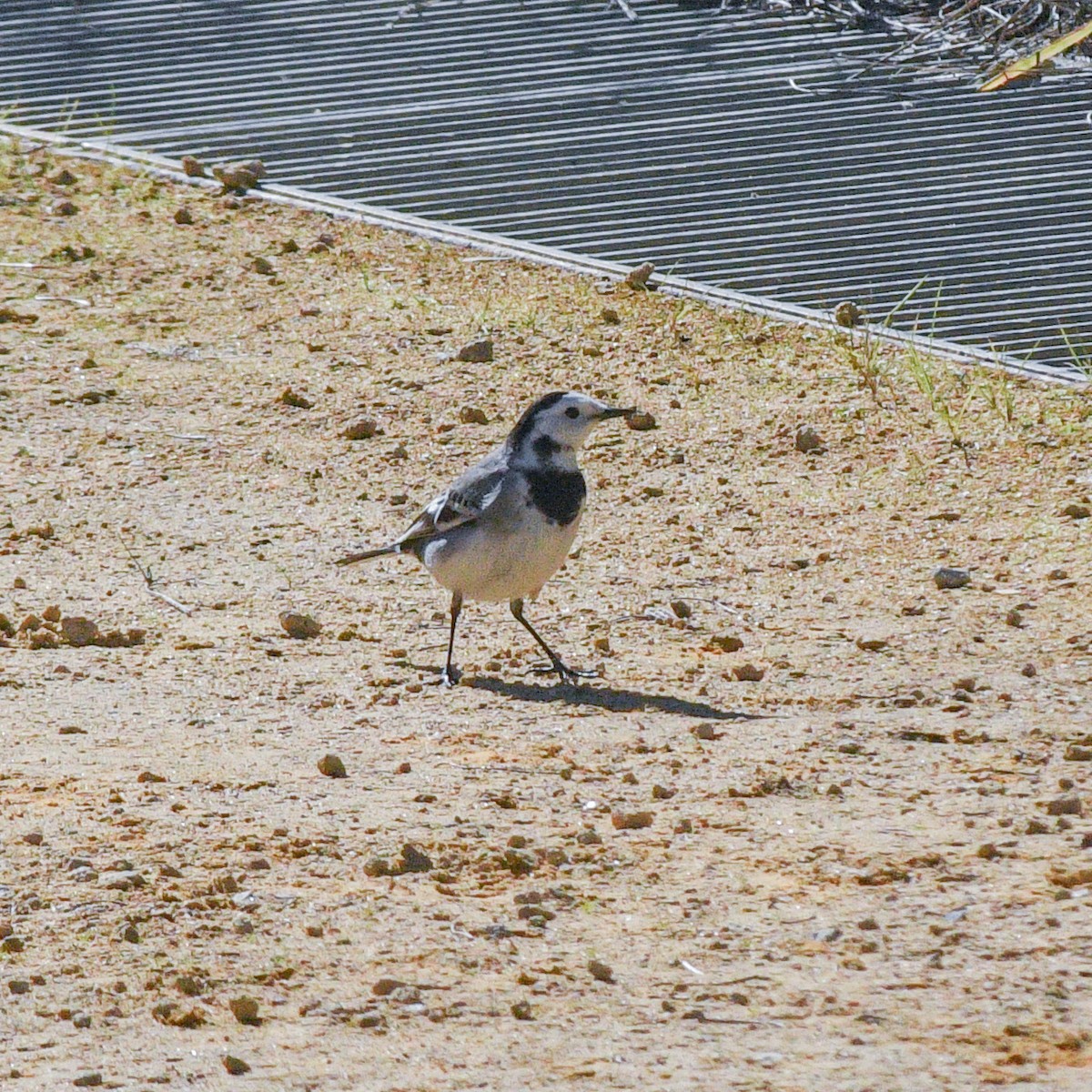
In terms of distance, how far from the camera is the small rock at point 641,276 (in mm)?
9617

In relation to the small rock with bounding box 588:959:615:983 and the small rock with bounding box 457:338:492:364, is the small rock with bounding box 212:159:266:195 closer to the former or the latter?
the small rock with bounding box 457:338:492:364

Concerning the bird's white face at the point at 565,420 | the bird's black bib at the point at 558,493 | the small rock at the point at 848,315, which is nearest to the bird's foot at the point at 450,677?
the bird's black bib at the point at 558,493

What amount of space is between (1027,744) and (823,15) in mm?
8300

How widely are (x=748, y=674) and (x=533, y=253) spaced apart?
4385 millimetres

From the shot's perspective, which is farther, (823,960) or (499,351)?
(499,351)

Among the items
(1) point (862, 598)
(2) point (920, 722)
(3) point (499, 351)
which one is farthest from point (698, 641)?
(3) point (499, 351)

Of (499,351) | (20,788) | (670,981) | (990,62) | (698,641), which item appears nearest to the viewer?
(670,981)

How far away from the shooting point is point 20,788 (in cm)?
530

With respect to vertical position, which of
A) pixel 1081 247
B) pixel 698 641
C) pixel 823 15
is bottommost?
pixel 698 641

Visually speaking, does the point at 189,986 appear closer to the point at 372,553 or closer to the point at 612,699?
the point at 612,699

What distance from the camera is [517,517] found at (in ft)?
20.8

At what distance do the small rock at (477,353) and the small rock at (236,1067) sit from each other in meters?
5.64

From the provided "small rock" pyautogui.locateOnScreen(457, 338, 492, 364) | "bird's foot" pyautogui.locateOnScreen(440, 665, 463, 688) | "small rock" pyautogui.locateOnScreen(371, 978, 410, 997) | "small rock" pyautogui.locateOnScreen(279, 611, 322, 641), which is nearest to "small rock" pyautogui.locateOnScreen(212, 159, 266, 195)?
"small rock" pyautogui.locateOnScreen(457, 338, 492, 364)

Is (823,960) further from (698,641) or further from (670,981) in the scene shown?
(698,641)
